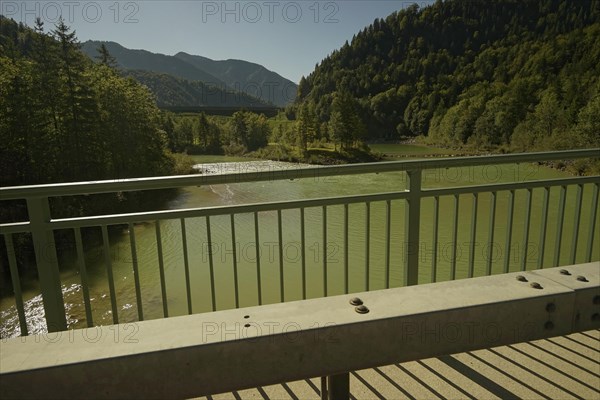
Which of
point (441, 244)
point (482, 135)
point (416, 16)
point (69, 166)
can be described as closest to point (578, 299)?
point (441, 244)

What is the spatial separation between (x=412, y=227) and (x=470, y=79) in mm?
87860

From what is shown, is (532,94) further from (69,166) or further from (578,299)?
(578,299)

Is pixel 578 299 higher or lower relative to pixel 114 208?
higher

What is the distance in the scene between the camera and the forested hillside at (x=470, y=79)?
161 ft

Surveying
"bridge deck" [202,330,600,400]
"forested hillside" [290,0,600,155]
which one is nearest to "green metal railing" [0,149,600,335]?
"bridge deck" [202,330,600,400]

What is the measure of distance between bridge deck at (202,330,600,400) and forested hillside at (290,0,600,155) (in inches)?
1693

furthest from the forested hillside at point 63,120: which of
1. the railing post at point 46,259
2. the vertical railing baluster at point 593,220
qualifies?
the vertical railing baluster at point 593,220

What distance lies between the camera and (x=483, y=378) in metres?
1.88

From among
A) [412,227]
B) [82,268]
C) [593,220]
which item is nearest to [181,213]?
[82,268]

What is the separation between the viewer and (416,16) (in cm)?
10656

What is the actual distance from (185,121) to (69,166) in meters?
46.2

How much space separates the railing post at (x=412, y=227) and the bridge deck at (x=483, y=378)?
0.61 m

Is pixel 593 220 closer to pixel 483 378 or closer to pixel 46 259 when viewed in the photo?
pixel 483 378

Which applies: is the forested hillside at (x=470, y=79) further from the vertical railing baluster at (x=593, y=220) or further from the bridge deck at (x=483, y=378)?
the bridge deck at (x=483, y=378)
